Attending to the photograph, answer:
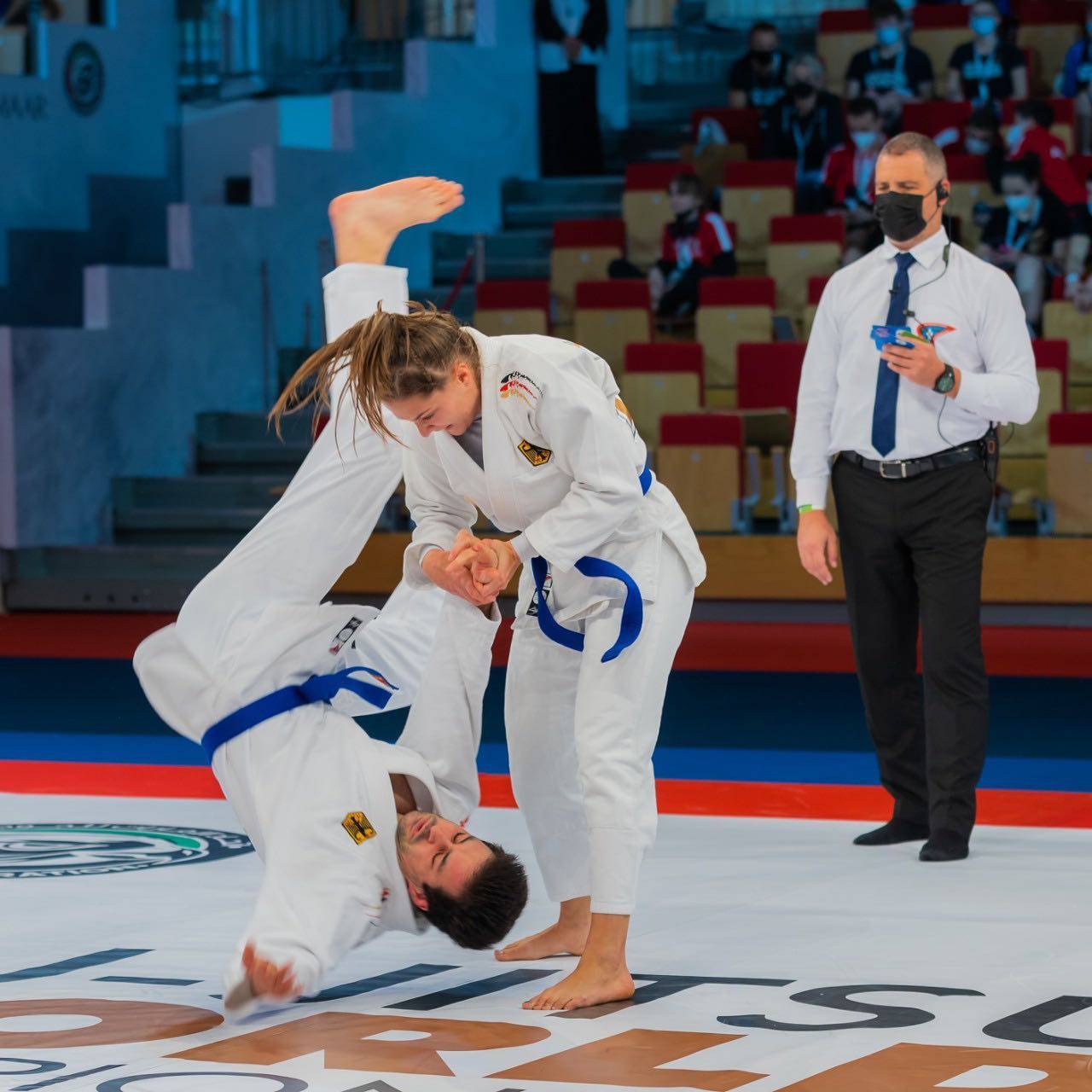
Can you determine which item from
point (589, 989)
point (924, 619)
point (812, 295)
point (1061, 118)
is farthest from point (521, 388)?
point (1061, 118)

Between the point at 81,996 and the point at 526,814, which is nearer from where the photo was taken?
the point at 81,996

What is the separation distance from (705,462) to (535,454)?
6.04 metres

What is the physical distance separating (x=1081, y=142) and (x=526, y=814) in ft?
27.4

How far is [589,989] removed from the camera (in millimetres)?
3094

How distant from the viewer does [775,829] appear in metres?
4.62

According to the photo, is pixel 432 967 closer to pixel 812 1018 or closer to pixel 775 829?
pixel 812 1018

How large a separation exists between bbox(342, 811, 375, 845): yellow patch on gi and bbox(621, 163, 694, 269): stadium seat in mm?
8302

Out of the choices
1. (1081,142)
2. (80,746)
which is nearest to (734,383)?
(1081,142)

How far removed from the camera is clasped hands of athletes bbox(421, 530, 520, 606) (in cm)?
309

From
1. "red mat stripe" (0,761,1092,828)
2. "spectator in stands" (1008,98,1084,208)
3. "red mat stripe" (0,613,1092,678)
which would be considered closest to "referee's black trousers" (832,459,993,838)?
"red mat stripe" (0,761,1092,828)

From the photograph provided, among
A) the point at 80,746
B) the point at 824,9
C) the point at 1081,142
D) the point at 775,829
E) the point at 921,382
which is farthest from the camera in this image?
the point at 824,9

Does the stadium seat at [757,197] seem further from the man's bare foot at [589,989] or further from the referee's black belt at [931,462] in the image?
the man's bare foot at [589,989]

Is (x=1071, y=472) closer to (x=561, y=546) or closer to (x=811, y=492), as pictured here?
(x=811, y=492)

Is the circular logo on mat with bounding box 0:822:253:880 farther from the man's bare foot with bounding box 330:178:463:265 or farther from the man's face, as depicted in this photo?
the man's bare foot with bounding box 330:178:463:265
